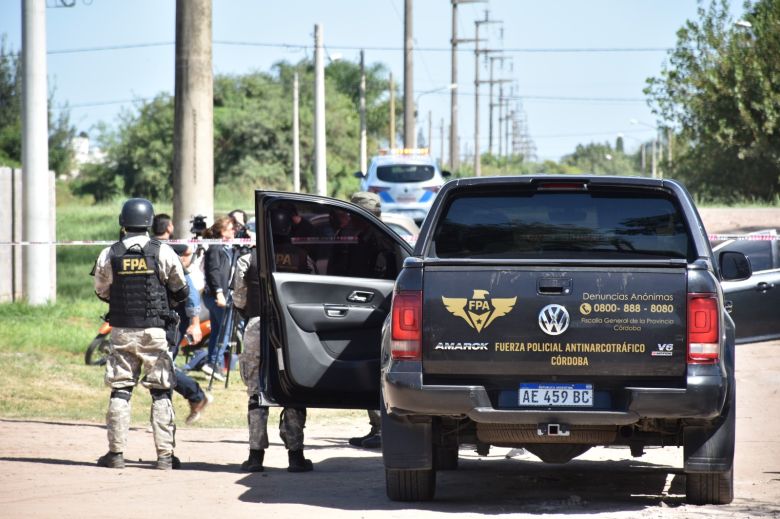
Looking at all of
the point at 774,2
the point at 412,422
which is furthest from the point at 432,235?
the point at 774,2

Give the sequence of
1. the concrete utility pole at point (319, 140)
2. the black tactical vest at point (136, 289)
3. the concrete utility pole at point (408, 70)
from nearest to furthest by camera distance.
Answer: the black tactical vest at point (136, 289)
the concrete utility pole at point (319, 140)
the concrete utility pole at point (408, 70)

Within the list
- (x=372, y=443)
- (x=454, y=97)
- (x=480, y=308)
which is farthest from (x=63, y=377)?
(x=454, y=97)

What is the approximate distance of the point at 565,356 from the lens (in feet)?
25.0

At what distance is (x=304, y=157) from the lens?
76.2 m

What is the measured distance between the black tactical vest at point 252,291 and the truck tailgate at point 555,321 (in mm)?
2674

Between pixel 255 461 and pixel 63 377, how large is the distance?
237 inches

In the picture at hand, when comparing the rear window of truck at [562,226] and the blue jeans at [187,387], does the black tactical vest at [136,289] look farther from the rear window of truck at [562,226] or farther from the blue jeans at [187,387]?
the rear window of truck at [562,226]

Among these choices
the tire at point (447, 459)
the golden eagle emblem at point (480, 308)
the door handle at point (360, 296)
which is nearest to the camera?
the golden eagle emblem at point (480, 308)

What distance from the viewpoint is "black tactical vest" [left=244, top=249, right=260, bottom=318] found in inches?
399

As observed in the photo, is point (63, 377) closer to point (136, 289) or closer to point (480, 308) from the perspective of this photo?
point (136, 289)

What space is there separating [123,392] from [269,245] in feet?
5.61

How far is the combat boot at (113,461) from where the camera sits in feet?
32.8

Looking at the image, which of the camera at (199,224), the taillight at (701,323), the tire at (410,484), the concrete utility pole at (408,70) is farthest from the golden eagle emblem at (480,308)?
the concrete utility pole at (408,70)

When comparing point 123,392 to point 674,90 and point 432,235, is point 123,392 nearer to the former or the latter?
point 432,235
